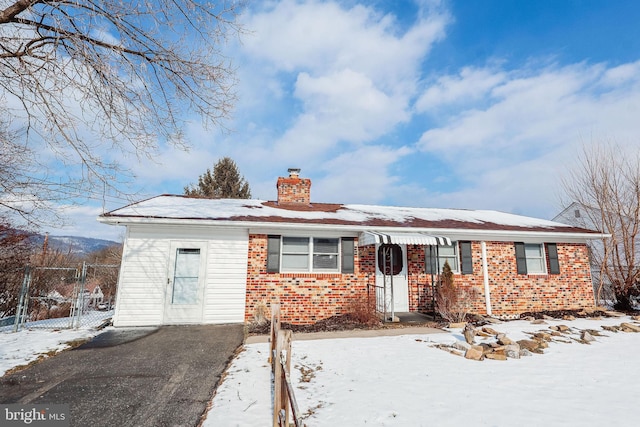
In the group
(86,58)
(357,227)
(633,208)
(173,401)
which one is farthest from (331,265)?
(633,208)

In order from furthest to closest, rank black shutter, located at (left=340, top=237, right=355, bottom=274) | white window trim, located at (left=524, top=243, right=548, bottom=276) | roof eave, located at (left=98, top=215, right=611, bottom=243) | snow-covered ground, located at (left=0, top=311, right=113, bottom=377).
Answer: white window trim, located at (left=524, top=243, right=548, bottom=276), black shutter, located at (left=340, top=237, right=355, bottom=274), roof eave, located at (left=98, top=215, right=611, bottom=243), snow-covered ground, located at (left=0, top=311, right=113, bottom=377)

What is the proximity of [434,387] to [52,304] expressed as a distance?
14849 mm

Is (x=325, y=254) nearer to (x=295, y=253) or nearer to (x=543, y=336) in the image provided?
(x=295, y=253)

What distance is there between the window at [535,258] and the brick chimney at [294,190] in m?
7.74

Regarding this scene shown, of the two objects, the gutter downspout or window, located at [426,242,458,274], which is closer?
window, located at [426,242,458,274]

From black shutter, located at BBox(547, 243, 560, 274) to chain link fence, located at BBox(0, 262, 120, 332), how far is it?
13552 mm

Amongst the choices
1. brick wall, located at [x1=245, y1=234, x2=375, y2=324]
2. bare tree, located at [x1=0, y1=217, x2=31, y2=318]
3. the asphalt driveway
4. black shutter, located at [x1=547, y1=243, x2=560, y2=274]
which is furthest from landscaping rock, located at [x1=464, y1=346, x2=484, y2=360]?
bare tree, located at [x1=0, y1=217, x2=31, y2=318]

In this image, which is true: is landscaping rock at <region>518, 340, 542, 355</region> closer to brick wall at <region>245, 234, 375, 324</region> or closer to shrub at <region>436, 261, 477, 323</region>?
shrub at <region>436, 261, 477, 323</region>

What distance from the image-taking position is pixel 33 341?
6.41 metres

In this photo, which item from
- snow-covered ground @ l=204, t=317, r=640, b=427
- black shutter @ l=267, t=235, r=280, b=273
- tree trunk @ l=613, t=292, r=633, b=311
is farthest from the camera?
tree trunk @ l=613, t=292, r=633, b=311

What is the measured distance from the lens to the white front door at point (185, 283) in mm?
8023

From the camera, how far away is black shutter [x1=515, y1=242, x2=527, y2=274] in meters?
10.1

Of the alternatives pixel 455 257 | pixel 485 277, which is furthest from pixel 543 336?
pixel 455 257

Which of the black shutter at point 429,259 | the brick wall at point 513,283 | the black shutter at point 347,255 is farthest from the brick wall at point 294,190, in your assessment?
the black shutter at point 429,259
